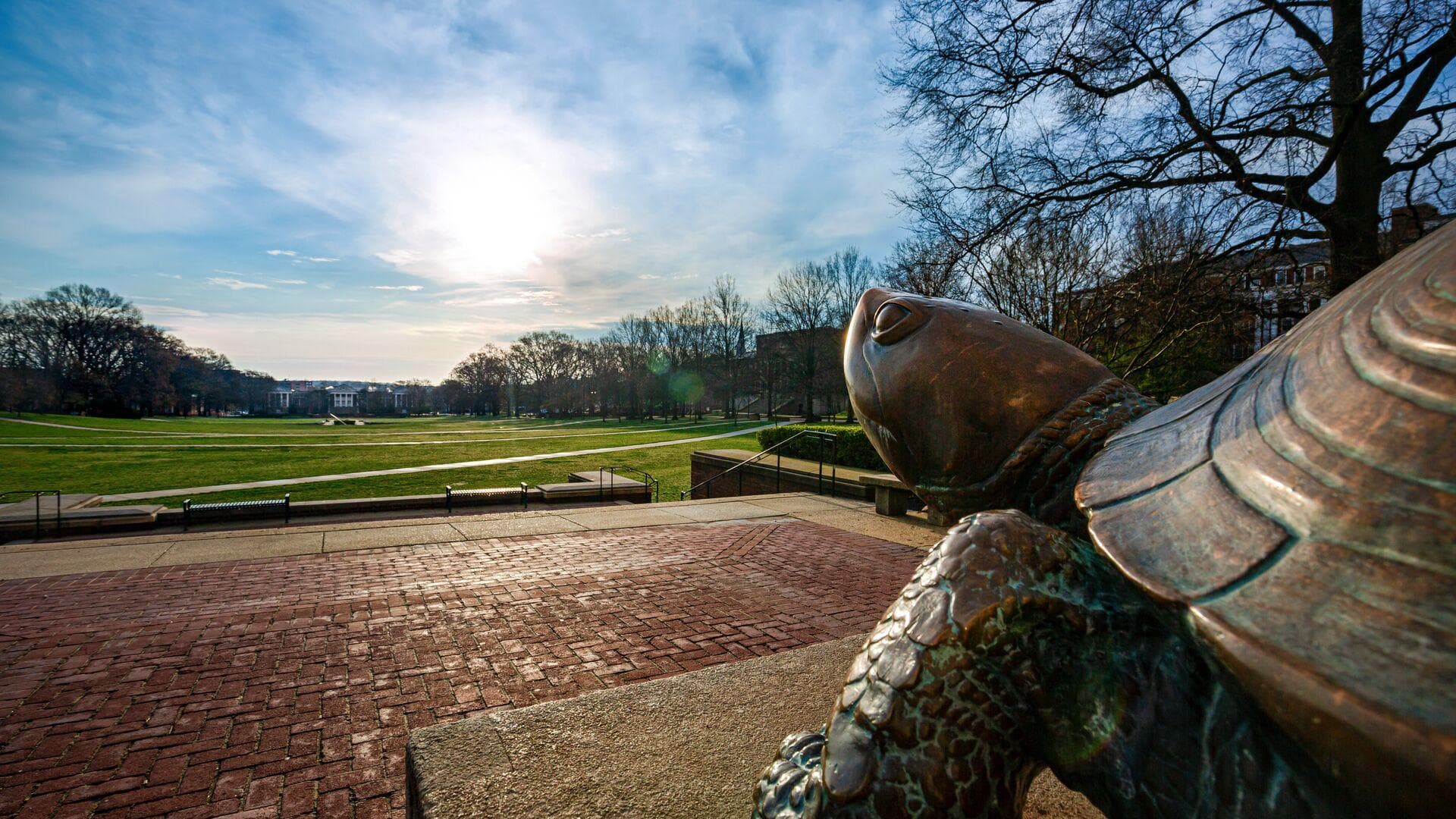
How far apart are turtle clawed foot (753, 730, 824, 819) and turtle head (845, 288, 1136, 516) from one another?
840mm

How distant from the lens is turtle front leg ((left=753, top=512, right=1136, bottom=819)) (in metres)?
1.17

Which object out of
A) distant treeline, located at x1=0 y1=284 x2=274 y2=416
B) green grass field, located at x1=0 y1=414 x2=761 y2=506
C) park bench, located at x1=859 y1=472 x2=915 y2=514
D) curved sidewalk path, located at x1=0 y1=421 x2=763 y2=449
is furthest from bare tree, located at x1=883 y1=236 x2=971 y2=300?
distant treeline, located at x1=0 y1=284 x2=274 y2=416

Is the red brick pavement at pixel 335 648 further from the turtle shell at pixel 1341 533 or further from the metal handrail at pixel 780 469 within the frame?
the metal handrail at pixel 780 469

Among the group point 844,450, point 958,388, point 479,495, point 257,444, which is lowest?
point 257,444

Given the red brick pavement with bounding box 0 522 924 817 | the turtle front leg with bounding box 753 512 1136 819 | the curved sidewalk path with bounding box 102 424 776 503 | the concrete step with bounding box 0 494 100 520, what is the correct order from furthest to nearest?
the curved sidewalk path with bounding box 102 424 776 503
the concrete step with bounding box 0 494 100 520
the red brick pavement with bounding box 0 522 924 817
the turtle front leg with bounding box 753 512 1136 819

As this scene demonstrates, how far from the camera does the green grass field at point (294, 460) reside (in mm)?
17188

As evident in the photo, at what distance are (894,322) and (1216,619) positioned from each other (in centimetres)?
122

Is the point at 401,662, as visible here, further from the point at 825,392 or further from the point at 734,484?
the point at 825,392

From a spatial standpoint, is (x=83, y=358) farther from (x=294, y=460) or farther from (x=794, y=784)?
(x=794, y=784)

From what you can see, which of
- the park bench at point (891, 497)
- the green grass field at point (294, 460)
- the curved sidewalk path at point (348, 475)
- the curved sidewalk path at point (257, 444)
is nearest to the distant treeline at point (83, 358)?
the green grass field at point (294, 460)

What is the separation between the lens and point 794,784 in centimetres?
147

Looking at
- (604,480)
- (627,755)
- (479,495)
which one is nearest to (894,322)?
(627,755)


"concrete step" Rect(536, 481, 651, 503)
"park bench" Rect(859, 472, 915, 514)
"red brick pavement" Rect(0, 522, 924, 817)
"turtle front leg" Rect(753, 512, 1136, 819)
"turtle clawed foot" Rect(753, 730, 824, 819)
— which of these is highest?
"turtle front leg" Rect(753, 512, 1136, 819)

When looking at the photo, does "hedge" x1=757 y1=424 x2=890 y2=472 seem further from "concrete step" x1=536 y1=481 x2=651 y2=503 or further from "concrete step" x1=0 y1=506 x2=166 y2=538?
"concrete step" x1=0 y1=506 x2=166 y2=538
